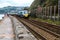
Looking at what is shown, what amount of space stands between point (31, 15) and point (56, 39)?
54.1m

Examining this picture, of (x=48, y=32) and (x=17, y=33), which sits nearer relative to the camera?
(x=17, y=33)

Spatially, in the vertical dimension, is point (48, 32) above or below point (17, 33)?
below

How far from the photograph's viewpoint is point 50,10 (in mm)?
49719

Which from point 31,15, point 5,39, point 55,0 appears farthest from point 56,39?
point 31,15

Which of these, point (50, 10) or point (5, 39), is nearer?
point (5, 39)

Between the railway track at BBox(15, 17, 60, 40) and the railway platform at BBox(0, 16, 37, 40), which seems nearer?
the railway platform at BBox(0, 16, 37, 40)

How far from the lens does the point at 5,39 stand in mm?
14992

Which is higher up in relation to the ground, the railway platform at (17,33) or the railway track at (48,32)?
the railway platform at (17,33)

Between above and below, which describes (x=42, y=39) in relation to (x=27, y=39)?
below

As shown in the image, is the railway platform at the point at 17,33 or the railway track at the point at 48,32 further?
the railway track at the point at 48,32

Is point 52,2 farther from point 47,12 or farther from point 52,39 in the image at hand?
point 52,39

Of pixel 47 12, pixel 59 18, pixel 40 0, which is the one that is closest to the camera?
pixel 59 18

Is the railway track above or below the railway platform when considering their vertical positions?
below

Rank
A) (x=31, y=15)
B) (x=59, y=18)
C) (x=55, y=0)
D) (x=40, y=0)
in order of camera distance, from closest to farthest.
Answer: (x=59, y=18) → (x=55, y=0) → (x=31, y=15) → (x=40, y=0)
